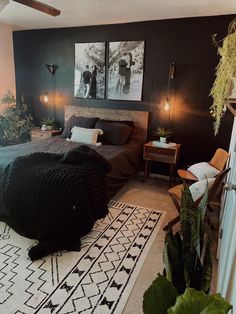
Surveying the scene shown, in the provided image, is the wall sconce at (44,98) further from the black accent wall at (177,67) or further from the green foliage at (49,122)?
the black accent wall at (177,67)

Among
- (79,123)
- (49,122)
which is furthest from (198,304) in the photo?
(49,122)

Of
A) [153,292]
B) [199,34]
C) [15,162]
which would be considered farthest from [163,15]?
[153,292]

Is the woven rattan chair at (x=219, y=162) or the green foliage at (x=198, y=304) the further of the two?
the woven rattan chair at (x=219, y=162)

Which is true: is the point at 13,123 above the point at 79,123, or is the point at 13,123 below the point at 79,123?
below

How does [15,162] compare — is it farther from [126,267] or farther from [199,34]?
[199,34]

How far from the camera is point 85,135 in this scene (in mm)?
3959

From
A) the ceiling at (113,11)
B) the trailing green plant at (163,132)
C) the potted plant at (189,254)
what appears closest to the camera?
the potted plant at (189,254)

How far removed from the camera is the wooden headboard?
417 centimetres

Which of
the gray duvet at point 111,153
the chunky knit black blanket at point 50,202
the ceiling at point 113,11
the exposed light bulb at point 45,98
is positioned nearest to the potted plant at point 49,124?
the exposed light bulb at point 45,98

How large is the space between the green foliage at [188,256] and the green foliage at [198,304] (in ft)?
1.51

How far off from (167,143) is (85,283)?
254 centimetres

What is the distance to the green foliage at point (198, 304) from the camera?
2.06 feet

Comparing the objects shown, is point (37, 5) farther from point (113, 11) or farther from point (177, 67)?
point (177, 67)

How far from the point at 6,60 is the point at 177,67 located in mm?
3409
